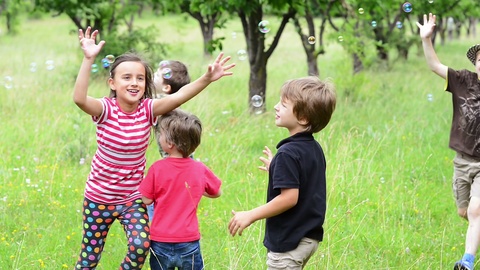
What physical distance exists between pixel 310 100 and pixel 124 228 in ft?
4.37

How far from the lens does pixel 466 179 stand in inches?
207

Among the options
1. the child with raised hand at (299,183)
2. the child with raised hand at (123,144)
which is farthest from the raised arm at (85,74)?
the child with raised hand at (299,183)

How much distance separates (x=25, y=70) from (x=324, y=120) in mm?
13883

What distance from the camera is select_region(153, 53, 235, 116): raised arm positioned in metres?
4.03

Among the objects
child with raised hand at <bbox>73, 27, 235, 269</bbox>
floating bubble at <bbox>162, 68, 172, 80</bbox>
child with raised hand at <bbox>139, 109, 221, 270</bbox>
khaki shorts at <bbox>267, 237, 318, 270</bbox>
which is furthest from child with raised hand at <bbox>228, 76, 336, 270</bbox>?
floating bubble at <bbox>162, 68, 172, 80</bbox>

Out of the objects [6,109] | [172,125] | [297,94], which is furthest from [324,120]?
[6,109]

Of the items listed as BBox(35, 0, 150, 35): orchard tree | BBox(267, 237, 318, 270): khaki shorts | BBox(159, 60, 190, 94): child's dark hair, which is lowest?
BBox(267, 237, 318, 270): khaki shorts

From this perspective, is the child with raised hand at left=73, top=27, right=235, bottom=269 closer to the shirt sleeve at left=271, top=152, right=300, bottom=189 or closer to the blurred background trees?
the shirt sleeve at left=271, top=152, right=300, bottom=189

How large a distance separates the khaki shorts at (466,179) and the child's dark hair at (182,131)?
88.1 inches

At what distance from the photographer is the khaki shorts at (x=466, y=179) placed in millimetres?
5172

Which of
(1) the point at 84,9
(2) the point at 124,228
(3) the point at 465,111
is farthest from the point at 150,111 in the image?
(1) the point at 84,9

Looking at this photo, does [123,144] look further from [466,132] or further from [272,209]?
[466,132]

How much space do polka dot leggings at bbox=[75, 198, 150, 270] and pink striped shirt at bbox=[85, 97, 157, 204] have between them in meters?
0.05

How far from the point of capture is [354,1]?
32.9 feet
